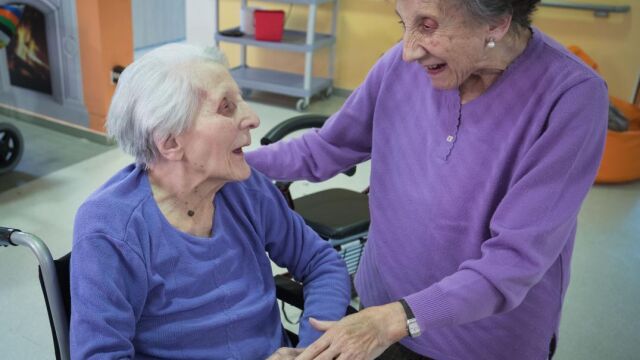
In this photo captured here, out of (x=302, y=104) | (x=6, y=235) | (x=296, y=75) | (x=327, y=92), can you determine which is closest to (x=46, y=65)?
(x=302, y=104)

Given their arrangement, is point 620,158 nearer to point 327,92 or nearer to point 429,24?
point 327,92

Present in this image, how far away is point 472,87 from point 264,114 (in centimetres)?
361

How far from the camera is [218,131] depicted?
1235 mm

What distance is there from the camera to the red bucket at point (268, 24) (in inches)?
192

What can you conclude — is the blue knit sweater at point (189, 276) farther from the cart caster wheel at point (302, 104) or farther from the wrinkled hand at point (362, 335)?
the cart caster wheel at point (302, 104)

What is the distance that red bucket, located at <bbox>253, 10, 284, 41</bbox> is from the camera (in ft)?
16.0

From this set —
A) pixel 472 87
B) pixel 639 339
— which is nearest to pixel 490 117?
pixel 472 87

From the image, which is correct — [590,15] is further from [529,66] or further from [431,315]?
[431,315]

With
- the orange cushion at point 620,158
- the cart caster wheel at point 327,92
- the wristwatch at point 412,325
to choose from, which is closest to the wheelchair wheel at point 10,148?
the cart caster wheel at point 327,92

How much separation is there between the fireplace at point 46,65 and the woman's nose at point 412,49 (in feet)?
10.5

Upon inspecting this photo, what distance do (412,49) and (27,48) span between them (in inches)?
145

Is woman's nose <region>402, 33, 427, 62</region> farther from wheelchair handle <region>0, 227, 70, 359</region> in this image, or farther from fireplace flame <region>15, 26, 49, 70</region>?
fireplace flame <region>15, 26, 49, 70</region>

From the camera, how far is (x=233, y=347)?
4.34 ft

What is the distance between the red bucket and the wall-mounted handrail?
6.63 feet
